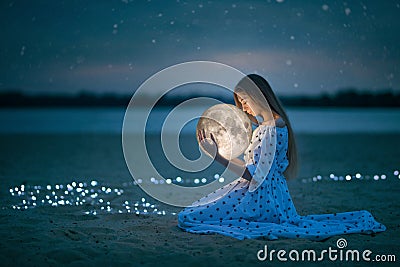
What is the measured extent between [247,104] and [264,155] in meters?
0.52

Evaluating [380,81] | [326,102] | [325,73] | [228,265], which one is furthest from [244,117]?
[326,102]

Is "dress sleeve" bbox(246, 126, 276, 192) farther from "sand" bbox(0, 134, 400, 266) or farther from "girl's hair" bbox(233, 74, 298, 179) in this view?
"sand" bbox(0, 134, 400, 266)

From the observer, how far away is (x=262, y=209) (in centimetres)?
505

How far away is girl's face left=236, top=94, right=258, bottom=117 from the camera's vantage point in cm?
506

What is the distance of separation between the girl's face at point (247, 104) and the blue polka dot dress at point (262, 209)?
17cm

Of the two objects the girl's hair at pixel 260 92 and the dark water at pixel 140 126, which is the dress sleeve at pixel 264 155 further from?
the dark water at pixel 140 126

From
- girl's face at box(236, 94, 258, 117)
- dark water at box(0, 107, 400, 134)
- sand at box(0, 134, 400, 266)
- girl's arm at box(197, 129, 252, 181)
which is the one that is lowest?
sand at box(0, 134, 400, 266)

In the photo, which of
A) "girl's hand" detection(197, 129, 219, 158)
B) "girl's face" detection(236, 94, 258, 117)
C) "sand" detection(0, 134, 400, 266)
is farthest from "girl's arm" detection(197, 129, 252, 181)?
"sand" detection(0, 134, 400, 266)

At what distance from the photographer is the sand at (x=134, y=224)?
4.21 m

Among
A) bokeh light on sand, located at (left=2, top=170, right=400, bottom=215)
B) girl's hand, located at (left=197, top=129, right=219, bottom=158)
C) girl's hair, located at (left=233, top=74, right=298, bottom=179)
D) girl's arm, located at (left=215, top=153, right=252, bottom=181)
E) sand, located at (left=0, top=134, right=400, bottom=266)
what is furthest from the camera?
bokeh light on sand, located at (left=2, top=170, right=400, bottom=215)

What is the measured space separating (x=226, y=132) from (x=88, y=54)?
13795 millimetres

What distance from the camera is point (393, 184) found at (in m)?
8.12

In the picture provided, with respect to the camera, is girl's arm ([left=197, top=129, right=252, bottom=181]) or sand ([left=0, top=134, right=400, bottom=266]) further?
girl's arm ([left=197, top=129, right=252, bottom=181])

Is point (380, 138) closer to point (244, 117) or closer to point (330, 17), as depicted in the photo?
point (330, 17)
